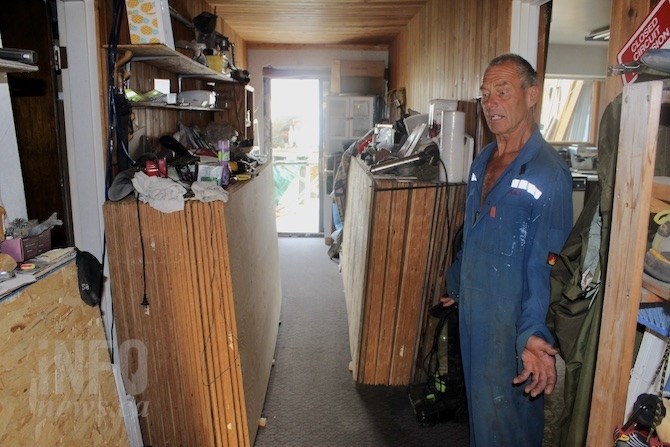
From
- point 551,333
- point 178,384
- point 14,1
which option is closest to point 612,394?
point 551,333

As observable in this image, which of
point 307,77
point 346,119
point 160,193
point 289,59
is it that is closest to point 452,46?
point 160,193

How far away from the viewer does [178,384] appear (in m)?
2.06

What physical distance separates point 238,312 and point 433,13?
283 cm

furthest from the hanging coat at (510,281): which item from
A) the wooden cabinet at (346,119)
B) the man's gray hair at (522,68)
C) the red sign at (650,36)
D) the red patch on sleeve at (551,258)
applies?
the wooden cabinet at (346,119)

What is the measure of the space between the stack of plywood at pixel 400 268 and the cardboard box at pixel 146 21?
1.23 meters

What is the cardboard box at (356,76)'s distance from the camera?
620cm

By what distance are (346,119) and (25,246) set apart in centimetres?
490

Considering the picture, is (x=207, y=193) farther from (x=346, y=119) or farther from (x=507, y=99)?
(x=346, y=119)

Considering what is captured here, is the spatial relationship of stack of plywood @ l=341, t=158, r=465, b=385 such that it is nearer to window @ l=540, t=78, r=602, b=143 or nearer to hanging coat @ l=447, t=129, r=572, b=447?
hanging coat @ l=447, t=129, r=572, b=447

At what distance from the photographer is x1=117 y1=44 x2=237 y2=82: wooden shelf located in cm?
201

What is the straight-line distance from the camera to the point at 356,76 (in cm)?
622

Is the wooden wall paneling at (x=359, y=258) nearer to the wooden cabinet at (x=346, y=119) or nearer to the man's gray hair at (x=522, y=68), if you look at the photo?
the man's gray hair at (x=522, y=68)

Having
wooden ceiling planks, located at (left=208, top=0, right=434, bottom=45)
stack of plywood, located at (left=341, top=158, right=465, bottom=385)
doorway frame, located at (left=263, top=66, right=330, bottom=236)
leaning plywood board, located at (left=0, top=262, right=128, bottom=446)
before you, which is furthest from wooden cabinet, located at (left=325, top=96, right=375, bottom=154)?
leaning plywood board, located at (left=0, top=262, right=128, bottom=446)

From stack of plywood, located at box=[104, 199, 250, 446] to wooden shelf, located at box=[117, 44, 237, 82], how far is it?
631 mm
